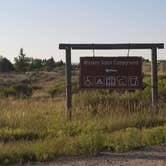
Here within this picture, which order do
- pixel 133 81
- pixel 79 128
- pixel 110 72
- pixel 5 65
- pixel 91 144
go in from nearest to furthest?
pixel 91 144, pixel 79 128, pixel 110 72, pixel 133 81, pixel 5 65

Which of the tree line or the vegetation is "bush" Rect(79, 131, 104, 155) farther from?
the tree line

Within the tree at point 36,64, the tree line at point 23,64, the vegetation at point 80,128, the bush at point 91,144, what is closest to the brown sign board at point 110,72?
the vegetation at point 80,128

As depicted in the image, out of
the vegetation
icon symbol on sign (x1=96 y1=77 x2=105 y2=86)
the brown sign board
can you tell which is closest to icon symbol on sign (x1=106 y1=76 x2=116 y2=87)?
the brown sign board

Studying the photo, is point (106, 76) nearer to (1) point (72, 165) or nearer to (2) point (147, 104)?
(2) point (147, 104)

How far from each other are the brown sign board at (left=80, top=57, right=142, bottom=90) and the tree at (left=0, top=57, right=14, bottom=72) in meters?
84.4

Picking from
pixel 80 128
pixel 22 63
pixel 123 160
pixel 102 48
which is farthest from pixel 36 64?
pixel 123 160

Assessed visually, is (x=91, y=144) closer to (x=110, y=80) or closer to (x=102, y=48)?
(x=110, y=80)

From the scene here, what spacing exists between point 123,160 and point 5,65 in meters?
93.1

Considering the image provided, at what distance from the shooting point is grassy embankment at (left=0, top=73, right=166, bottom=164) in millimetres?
10250

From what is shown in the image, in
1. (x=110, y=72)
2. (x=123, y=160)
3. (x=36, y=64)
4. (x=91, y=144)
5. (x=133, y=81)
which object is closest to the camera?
(x=123, y=160)

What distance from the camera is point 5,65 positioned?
102 m

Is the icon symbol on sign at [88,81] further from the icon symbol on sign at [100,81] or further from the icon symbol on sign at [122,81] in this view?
the icon symbol on sign at [122,81]

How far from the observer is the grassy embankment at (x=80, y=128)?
404 inches

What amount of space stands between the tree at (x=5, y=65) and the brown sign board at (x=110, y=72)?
8445cm
